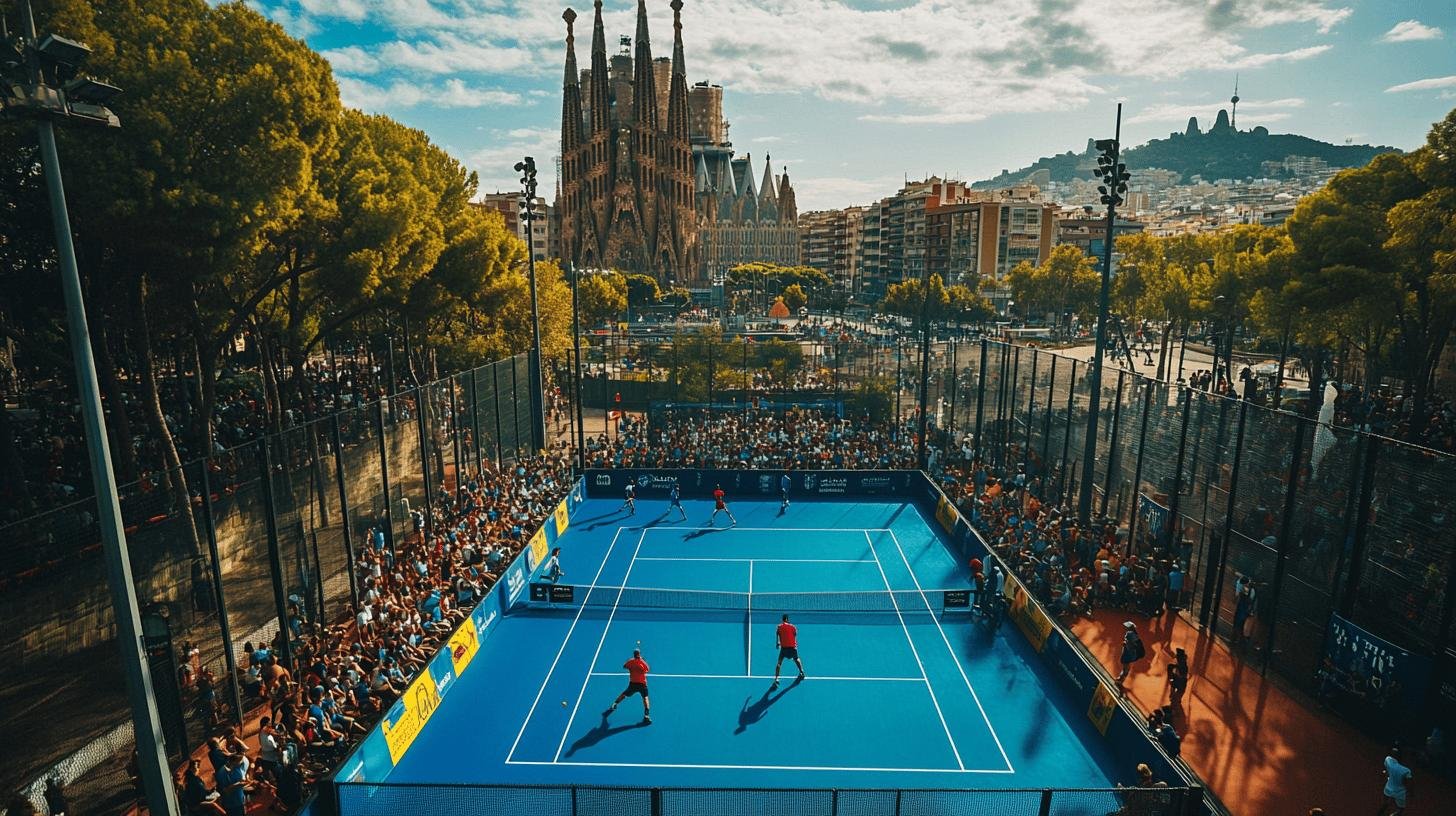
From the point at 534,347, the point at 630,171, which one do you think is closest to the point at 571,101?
the point at 630,171

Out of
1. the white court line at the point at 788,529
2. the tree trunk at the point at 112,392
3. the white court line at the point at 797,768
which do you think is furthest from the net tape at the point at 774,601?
the tree trunk at the point at 112,392

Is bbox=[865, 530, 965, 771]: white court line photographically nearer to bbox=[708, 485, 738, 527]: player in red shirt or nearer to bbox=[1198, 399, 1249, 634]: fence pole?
bbox=[708, 485, 738, 527]: player in red shirt

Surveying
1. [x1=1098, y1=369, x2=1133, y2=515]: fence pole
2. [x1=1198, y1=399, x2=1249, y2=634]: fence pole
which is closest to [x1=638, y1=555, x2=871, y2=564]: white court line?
[x1=1098, y1=369, x2=1133, y2=515]: fence pole

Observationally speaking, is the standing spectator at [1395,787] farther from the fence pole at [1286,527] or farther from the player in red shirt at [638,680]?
the player in red shirt at [638,680]

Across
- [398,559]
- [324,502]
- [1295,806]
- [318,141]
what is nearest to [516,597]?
A: [398,559]

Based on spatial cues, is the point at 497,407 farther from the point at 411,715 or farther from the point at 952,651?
the point at 952,651

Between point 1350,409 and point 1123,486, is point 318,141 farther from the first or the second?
point 1350,409
